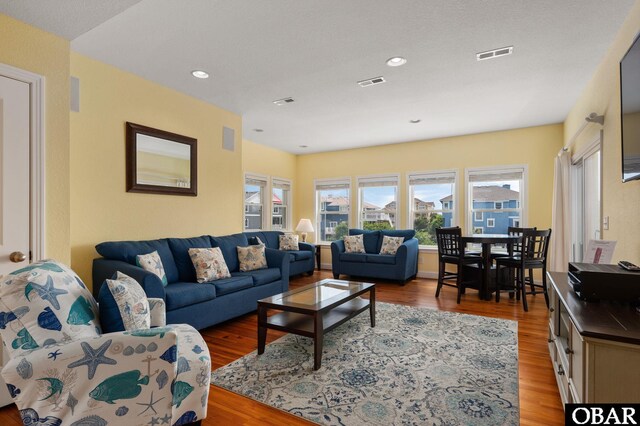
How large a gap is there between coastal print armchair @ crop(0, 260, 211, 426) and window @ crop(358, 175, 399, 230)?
5715 mm

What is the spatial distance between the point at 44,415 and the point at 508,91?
4772 millimetres

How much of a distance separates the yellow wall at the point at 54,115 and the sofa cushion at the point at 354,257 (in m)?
4.32

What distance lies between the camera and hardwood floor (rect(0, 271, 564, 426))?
1.92 metres

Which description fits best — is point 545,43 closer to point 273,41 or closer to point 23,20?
point 273,41

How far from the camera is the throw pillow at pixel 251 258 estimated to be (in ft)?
13.9

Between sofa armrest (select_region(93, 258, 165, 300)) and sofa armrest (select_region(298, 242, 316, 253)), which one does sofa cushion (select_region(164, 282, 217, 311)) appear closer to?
sofa armrest (select_region(93, 258, 165, 300))

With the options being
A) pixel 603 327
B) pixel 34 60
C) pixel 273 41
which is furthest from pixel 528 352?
pixel 34 60

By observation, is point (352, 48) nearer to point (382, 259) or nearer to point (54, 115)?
point (54, 115)

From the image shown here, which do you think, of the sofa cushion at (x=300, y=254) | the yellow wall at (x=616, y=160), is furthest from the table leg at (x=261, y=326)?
the sofa cushion at (x=300, y=254)

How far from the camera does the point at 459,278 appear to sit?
14.6 feet

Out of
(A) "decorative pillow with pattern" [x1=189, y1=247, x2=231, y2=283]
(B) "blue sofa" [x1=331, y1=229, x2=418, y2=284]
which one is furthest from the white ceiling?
(B) "blue sofa" [x1=331, y1=229, x2=418, y2=284]

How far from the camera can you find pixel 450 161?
6094 mm

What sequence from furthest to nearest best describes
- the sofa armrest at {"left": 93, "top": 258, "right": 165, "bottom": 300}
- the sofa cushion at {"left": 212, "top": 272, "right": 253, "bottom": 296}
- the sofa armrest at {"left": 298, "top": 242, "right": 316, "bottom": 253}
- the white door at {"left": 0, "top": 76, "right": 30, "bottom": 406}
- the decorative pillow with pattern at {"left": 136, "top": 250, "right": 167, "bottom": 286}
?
the sofa armrest at {"left": 298, "top": 242, "right": 316, "bottom": 253} → the sofa cushion at {"left": 212, "top": 272, "right": 253, "bottom": 296} → the decorative pillow with pattern at {"left": 136, "top": 250, "right": 167, "bottom": 286} → the sofa armrest at {"left": 93, "top": 258, "right": 165, "bottom": 300} → the white door at {"left": 0, "top": 76, "right": 30, "bottom": 406}

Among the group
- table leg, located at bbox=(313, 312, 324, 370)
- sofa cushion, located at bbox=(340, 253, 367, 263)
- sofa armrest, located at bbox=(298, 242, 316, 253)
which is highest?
sofa armrest, located at bbox=(298, 242, 316, 253)
